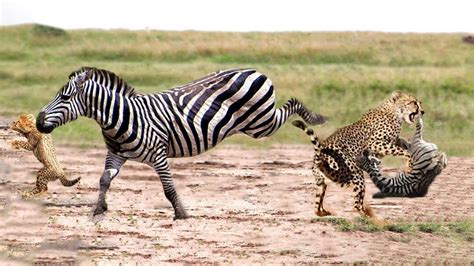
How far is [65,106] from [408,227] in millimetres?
5268

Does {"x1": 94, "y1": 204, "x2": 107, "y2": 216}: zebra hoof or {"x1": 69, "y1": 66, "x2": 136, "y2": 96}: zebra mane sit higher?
{"x1": 69, "y1": 66, "x2": 136, "y2": 96}: zebra mane

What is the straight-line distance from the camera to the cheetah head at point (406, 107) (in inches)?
598

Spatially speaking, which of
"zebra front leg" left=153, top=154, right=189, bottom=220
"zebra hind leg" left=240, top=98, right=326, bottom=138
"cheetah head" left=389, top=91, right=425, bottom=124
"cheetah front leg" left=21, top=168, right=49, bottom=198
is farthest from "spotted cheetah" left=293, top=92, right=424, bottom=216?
"cheetah front leg" left=21, top=168, right=49, bottom=198

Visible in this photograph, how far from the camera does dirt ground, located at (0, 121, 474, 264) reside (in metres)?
13.7

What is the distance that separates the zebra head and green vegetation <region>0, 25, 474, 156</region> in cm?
1168

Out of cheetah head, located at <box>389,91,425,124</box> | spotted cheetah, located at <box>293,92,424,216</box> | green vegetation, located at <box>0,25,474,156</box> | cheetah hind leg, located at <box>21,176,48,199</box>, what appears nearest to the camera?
spotted cheetah, located at <box>293,92,424,216</box>

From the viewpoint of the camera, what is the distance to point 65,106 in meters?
13.7

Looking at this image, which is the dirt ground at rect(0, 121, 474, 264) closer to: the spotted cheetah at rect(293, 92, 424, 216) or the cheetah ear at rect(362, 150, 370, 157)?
the spotted cheetah at rect(293, 92, 424, 216)

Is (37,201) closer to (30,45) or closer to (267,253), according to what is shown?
(267,253)

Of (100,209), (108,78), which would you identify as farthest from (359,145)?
(100,209)

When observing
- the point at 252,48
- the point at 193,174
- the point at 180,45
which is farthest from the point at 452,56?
the point at 193,174

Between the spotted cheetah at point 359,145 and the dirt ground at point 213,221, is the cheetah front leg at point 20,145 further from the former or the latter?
the spotted cheetah at point 359,145

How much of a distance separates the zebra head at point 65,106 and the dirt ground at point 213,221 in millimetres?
1634

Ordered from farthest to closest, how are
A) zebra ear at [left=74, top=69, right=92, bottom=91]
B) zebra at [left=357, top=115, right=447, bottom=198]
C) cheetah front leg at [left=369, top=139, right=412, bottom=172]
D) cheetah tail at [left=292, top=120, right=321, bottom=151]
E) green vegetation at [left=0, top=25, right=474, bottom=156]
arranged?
green vegetation at [left=0, top=25, right=474, bottom=156] → zebra at [left=357, top=115, right=447, bottom=198] → cheetah front leg at [left=369, top=139, right=412, bottom=172] → cheetah tail at [left=292, top=120, right=321, bottom=151] → zebra ear at [left=74, top=69, right=92, bottom=91]
